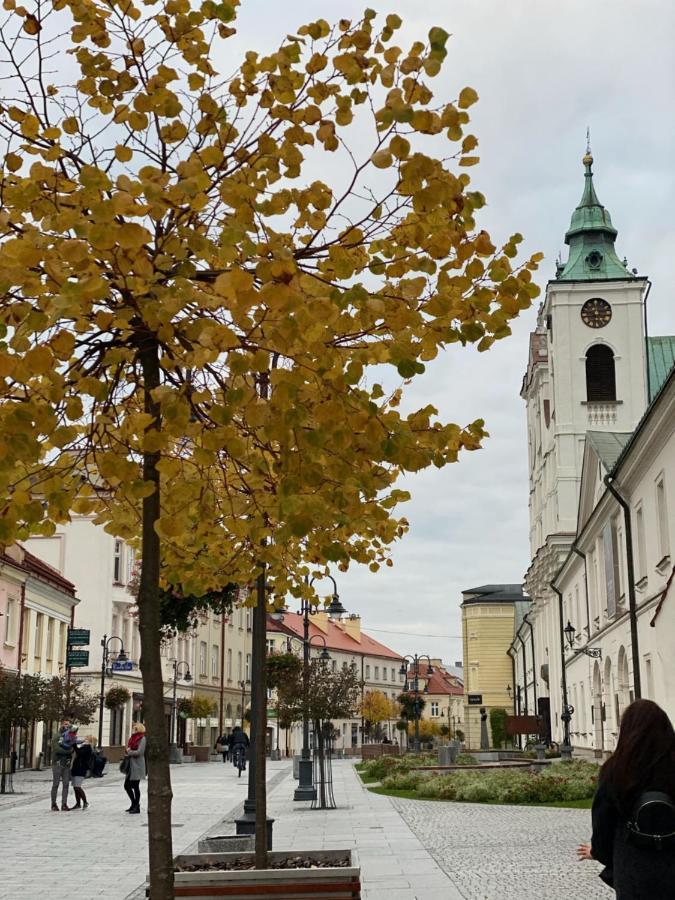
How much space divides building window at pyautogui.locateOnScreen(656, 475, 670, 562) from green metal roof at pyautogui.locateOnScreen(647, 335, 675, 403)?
34043 mm

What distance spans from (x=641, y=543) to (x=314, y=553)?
21.4 metres

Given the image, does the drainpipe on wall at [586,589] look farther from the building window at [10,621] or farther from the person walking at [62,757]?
the person walking at [62,757]

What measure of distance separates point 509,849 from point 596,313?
47.0m

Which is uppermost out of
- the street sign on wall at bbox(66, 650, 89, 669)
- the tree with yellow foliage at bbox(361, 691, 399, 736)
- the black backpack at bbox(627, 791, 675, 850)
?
the street sign on wall at bbox(66, 650, 89, 669)

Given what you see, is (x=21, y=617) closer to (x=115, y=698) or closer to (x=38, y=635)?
(x=38, y=635)

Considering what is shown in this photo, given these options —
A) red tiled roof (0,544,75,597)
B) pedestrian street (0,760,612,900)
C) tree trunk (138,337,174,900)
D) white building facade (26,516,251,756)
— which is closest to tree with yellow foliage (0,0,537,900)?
tree trunk (138,337,174,900)

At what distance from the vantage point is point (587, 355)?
2363 inches

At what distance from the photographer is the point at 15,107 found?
5.68 meters

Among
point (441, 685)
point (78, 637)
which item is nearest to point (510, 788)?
point (78, 637)

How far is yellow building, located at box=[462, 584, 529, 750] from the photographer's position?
4232 inches

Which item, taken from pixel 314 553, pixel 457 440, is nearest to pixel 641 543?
pixel 314 553

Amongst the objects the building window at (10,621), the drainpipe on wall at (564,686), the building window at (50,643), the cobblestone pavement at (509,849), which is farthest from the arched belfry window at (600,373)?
the cobblestone pavement at (509,849)

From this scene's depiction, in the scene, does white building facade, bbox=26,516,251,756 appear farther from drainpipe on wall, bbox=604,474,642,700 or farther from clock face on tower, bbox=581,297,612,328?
drainpipe on wall, bbox=604,474,642,700

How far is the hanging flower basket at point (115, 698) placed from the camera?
53438mm
